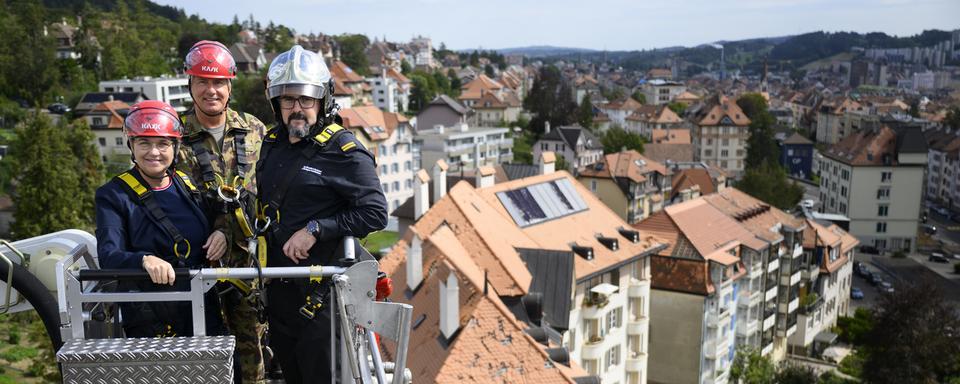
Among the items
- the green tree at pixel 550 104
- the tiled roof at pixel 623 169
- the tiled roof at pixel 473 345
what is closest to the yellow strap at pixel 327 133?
the tiled roof at pixel 473 345

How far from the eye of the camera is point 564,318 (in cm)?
2972

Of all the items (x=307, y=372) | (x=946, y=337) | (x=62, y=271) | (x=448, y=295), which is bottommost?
(x=946, y=337)

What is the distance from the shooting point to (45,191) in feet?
139

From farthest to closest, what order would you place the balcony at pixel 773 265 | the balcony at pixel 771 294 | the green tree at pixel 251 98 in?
the green tree at pixel 251 98
the balcony at pixel 771 294
the balcony at pixel 773 265

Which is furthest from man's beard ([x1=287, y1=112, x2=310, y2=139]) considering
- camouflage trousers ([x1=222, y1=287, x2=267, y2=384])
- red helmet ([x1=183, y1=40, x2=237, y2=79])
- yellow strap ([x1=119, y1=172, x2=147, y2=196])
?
camouflage trousers ([x1=222, y1=287, x2=267, y2=384])

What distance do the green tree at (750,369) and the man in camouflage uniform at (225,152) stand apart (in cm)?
4060

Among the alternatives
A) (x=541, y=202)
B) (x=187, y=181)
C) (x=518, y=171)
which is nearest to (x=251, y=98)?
(x=518, y=171)

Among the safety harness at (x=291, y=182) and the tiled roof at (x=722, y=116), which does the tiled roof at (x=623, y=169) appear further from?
the safety harness at (x=291, y=182)

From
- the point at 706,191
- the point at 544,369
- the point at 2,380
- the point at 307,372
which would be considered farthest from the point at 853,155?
the point at 307,372

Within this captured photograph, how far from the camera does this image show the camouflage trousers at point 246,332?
7.61m

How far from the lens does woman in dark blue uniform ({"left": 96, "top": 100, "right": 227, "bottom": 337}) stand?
652 centimetres

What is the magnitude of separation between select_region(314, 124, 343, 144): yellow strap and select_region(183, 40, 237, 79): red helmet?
1.40 meters

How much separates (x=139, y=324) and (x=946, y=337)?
1972 inches

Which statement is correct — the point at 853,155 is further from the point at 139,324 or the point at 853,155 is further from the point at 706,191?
the point at 139,324
